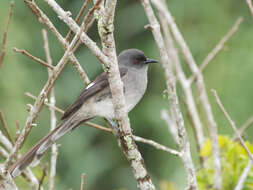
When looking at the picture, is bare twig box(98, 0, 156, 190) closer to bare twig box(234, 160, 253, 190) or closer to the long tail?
bare twig box(234, 160, 253, 190)

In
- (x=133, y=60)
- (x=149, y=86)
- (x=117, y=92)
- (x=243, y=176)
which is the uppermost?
(x=117, y=92)

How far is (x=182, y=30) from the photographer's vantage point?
7.10m

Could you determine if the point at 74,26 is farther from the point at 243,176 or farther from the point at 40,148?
the point at 243,176

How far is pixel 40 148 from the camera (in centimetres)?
342

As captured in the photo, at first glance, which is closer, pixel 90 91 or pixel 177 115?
pixel 177 115

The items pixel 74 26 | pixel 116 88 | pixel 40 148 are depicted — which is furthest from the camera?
pixel 40 148

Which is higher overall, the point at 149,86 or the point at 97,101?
the point at 97,101

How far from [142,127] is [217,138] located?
4278 mm

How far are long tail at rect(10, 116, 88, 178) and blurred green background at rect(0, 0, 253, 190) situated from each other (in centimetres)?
266

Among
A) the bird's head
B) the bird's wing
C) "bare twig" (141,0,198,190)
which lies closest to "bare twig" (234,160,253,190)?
"bare twig" (141,0,198,190)

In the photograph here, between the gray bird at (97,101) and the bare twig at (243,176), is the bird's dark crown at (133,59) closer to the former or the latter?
the gray bird at (97,101)

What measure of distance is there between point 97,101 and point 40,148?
0.84 m

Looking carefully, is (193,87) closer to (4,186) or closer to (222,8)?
(222,8)

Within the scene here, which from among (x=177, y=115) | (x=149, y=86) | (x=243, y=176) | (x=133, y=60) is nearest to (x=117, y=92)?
(x=177, y=115)
